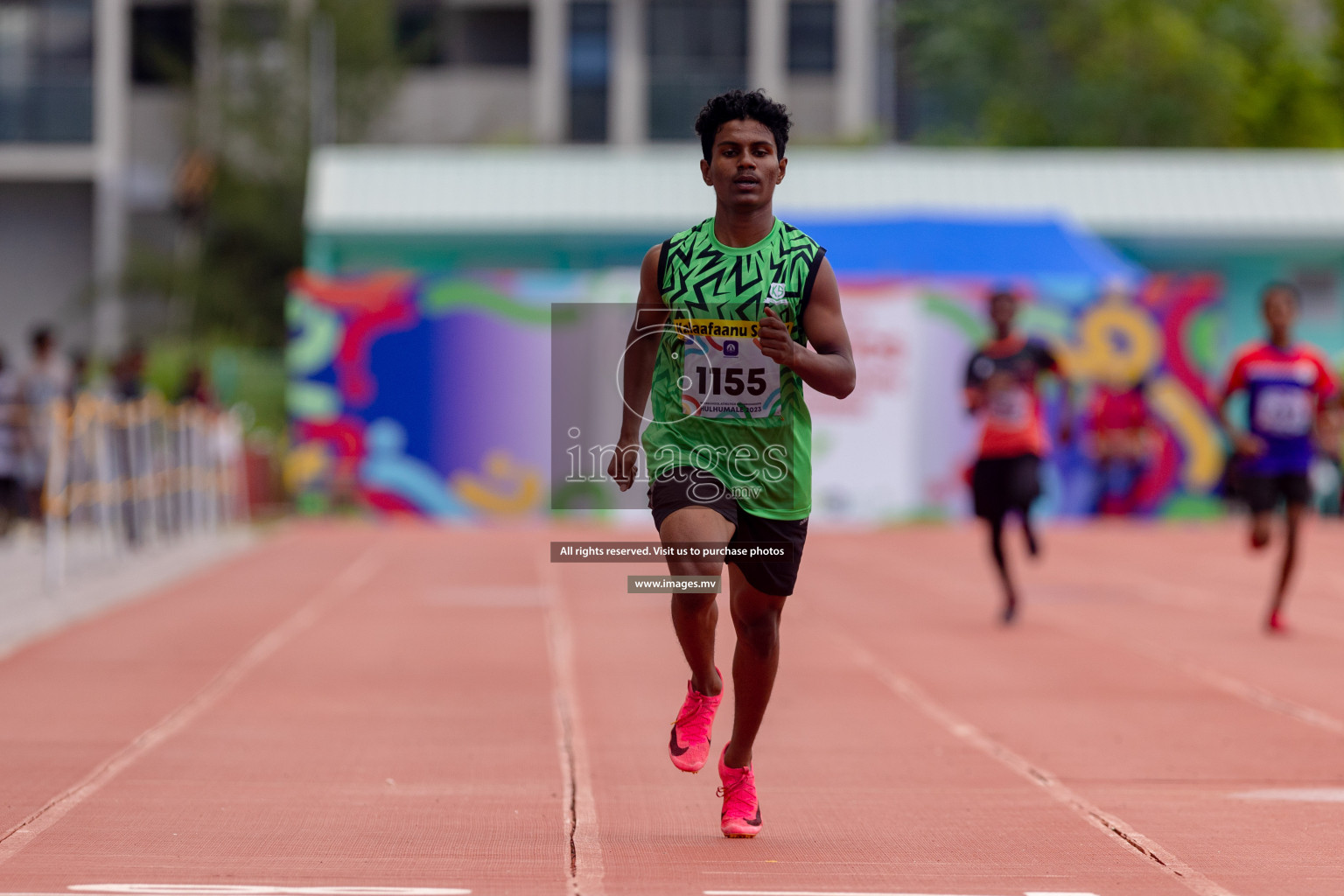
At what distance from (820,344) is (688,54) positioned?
40.9m

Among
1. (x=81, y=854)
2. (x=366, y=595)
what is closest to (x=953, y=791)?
(x=81, y=854)

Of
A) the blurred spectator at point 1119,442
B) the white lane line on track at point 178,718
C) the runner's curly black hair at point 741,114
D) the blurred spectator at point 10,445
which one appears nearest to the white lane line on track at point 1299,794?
the runner's curly black hair at point 741,114

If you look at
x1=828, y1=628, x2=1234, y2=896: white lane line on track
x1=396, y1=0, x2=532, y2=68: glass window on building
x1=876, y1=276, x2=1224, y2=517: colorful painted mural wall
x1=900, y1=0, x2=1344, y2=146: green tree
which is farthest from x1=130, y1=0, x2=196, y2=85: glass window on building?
x1=828, y1=628, x2=1234, y2=896: white lane line on track

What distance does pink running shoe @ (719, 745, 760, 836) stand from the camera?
647 cm

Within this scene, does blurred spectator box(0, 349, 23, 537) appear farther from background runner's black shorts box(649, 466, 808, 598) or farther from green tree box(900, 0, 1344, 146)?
green tree box(900, 0, 1344, 146)

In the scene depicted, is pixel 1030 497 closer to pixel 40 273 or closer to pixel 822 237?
pixel 822 237

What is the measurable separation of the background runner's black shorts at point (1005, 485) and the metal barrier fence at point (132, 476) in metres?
6.35

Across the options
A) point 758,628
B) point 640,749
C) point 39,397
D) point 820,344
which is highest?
point 820,344

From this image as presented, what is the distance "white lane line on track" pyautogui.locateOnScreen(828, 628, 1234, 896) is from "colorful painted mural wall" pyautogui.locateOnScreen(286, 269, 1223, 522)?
47.0 ft

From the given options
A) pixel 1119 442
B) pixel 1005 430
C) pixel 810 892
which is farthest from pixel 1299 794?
pixel 1119 442

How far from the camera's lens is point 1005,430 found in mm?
13688

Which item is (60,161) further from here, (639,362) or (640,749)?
(639,362)

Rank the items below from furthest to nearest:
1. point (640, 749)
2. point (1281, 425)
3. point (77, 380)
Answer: point (77, 380)
point (1281, 425)
point (640, 749)

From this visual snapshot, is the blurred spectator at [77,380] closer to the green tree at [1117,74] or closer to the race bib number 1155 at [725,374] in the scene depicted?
the race bib number 1155 at [725,374]
